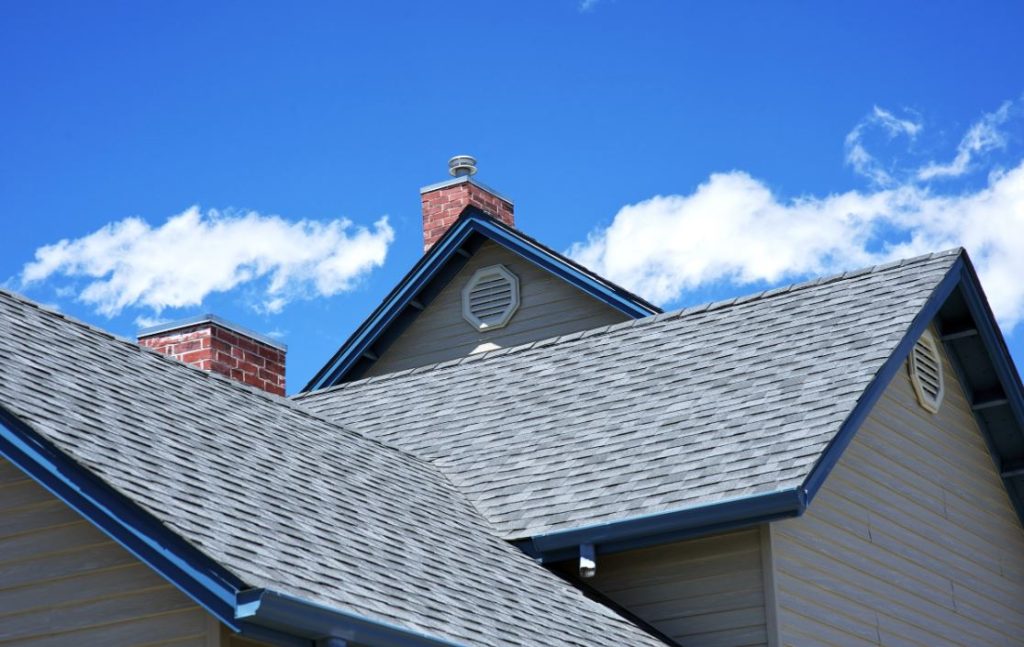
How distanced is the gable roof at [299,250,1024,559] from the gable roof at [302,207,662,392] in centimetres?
321

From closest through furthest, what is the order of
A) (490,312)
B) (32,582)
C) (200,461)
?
(32,582) < (200,461) < (490,312)

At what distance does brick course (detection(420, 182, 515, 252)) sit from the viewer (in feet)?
74.5

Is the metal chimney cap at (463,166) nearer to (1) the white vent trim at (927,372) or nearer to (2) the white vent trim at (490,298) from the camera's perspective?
(2) the white vent trim at (490,298)

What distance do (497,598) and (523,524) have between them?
2.06 m

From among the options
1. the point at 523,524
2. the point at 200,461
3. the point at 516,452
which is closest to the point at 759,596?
the point at 523,524

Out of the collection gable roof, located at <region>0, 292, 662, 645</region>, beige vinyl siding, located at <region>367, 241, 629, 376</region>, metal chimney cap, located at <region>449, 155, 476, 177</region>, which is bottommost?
gable roof, located at <region>0, 292, 662, 645</region>

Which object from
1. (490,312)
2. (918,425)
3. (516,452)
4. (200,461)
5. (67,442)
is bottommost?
(67,442)

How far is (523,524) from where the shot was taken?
42.9ft

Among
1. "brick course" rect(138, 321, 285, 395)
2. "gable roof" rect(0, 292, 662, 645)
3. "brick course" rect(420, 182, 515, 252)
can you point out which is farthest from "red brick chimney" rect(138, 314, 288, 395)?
→ "brick course" rect(420, 182, 515, 252)

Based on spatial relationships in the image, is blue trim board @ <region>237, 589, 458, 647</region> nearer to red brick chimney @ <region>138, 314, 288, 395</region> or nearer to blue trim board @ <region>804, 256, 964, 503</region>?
blue trim board @ <region>804, 256, 964, 503</region>

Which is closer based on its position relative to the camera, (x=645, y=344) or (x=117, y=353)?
(x=117, y=353)

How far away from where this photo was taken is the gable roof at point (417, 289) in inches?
829

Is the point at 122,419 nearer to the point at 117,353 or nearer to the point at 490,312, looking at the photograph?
the point at 117,353

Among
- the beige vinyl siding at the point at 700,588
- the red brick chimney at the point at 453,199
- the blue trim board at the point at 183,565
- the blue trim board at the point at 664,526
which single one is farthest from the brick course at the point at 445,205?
the blue trim board at the point at 183,565
